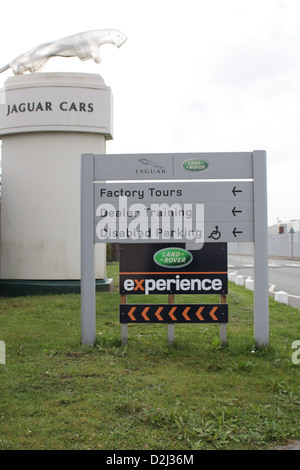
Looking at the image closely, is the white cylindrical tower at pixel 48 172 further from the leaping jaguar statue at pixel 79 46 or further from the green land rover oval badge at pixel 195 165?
the green land rover oval badge at pixel 195 165

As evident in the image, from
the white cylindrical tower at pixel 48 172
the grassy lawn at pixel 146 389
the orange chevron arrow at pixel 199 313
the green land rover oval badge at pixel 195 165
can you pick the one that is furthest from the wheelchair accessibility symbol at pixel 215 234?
the white cylindrical tower at pixel 48 172

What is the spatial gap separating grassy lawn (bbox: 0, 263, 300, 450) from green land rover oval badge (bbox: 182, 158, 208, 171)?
253 centimetres

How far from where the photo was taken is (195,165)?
7184 millimetres

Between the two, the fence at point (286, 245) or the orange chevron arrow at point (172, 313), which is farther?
the fence at point (286, 245)

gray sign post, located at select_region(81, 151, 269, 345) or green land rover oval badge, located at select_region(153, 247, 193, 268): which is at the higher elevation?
gray sign post, located at select_region(81, 151, 269, 345)

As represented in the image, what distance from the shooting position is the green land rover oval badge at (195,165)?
7172 mm

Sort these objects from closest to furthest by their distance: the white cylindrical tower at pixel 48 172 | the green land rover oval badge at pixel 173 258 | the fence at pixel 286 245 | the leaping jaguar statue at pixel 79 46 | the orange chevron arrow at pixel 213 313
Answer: the orange chevron arrow at pixel 213 313
the green land rover oval badge at pixel 173 258
the white cylindrical tower at pixel 48 172
the leaping jaguar statue at pixel 79 46
the fence at pixel 286 245

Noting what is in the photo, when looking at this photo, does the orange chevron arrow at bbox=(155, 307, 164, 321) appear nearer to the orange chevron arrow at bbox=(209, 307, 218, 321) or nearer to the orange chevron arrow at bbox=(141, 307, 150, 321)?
the orange chevron arrow at bbox=(141, 307, 150, 321)

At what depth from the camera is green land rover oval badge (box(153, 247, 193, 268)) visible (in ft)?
23.4

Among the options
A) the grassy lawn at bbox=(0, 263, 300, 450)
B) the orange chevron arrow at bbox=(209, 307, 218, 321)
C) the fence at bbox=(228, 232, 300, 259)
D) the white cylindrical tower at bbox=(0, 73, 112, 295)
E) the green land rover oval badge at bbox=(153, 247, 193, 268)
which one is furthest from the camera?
the fence at bbox=(228, 232, 300, 259)

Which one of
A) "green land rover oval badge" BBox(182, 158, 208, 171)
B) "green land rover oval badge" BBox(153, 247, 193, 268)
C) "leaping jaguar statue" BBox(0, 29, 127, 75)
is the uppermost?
"leaping jaguar statue" BBox(0, 29, 127, 75)

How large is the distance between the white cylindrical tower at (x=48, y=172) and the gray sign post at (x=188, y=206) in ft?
19.0

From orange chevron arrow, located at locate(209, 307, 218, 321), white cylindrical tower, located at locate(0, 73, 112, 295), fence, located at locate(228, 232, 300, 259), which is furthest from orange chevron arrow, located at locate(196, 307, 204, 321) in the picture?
fence, located at locate(228, 232, 300, 259)

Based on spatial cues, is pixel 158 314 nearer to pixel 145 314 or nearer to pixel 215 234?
pixel 145 314
